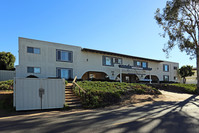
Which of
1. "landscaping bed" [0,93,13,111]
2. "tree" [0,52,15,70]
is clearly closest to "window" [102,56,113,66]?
"landscaping bed" [0,93,13,111]

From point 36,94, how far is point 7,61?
19077 mm

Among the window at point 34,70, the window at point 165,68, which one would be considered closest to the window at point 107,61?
the window at point 34,70

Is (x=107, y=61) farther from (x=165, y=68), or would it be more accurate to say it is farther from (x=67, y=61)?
(x=165, y=68)

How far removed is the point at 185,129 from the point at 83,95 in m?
7.92

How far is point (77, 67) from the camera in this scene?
21734mm

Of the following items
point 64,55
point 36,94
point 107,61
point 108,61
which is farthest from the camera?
point 108,61

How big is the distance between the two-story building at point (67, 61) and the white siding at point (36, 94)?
30.0 feet

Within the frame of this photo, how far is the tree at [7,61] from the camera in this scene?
24594 mm

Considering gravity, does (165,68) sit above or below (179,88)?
above

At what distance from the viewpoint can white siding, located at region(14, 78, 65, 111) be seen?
9.39m

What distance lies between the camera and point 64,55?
20.9 metres

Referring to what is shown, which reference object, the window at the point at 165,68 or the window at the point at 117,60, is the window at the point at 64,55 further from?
the window at the point at 165,68

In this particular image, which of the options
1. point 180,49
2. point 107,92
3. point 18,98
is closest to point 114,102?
point 107,92

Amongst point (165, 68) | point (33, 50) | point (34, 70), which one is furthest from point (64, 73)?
point (165, 68)
